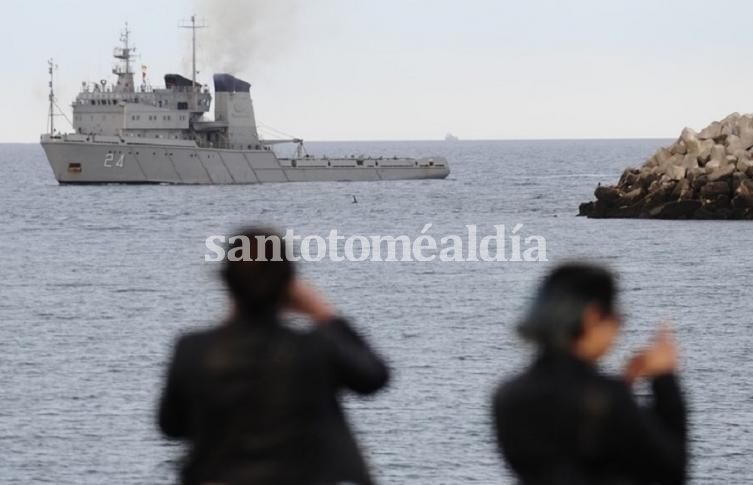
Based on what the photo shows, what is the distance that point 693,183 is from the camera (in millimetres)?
66062

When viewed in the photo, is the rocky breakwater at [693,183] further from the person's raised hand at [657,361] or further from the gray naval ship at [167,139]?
the person's raised hand at [657,361]

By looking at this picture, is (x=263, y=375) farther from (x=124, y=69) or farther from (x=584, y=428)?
(x=124, y=69)

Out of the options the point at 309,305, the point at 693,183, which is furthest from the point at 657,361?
the point at 693,183

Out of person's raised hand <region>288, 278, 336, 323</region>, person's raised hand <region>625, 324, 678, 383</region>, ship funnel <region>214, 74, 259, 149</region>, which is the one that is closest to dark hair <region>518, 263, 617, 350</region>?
person's raised hand <region>625, 324, 678, 383</region>

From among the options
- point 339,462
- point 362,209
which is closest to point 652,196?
point 362,209

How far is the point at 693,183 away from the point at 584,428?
62706 millimetres

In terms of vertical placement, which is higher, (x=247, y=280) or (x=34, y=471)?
(x=247, y=280)

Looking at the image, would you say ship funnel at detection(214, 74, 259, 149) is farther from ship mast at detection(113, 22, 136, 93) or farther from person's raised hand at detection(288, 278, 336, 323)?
person's raised hand at detection(288, 278, 336, 323)

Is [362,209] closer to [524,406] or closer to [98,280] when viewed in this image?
[98,280]

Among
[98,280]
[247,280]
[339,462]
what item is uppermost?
[247,280]

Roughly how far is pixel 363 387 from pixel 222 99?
103m

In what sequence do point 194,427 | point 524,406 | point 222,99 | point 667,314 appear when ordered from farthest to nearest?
1. point 222,99
2. point 667,314
3. point 194,427
4. point 524,406

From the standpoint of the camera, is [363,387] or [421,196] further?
[421,196]

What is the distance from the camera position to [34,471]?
20.6 m
